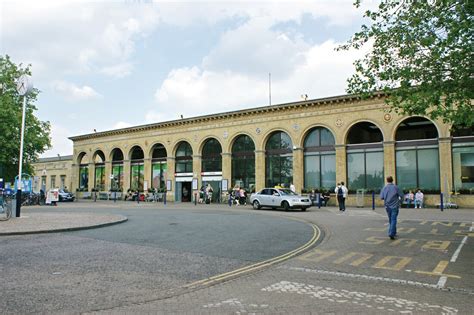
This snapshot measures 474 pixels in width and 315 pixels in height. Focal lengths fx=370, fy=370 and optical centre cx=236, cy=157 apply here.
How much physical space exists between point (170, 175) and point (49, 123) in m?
13.2

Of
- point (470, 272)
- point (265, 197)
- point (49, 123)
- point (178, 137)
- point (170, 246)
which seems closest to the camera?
point (470, 272)

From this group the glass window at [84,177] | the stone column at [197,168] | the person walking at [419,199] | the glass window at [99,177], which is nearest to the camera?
the person walking at [419,199]

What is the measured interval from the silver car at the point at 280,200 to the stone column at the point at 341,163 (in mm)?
6589

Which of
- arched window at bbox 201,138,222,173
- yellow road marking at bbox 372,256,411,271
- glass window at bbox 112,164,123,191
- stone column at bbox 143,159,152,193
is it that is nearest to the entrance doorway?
arched window at bbox 201,138,222,173

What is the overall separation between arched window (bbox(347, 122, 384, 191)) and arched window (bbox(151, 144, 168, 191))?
814 inches

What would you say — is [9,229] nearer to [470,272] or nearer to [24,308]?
[24,308]

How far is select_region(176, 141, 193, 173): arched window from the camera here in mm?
39719

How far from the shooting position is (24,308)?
15.6 ft

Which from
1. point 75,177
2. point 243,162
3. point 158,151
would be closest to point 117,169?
point 158,151

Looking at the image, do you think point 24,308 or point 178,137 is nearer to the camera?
point 24,308

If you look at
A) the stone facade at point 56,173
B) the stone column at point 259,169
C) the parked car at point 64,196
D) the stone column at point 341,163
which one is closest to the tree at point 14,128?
the parked car at point 64,196

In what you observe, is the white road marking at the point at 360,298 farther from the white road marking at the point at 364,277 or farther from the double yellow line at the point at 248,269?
the white road marking at the point at 364,277

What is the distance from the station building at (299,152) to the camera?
26.5 metres

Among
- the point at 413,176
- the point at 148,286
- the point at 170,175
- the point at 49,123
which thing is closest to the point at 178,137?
the point at 170,175
